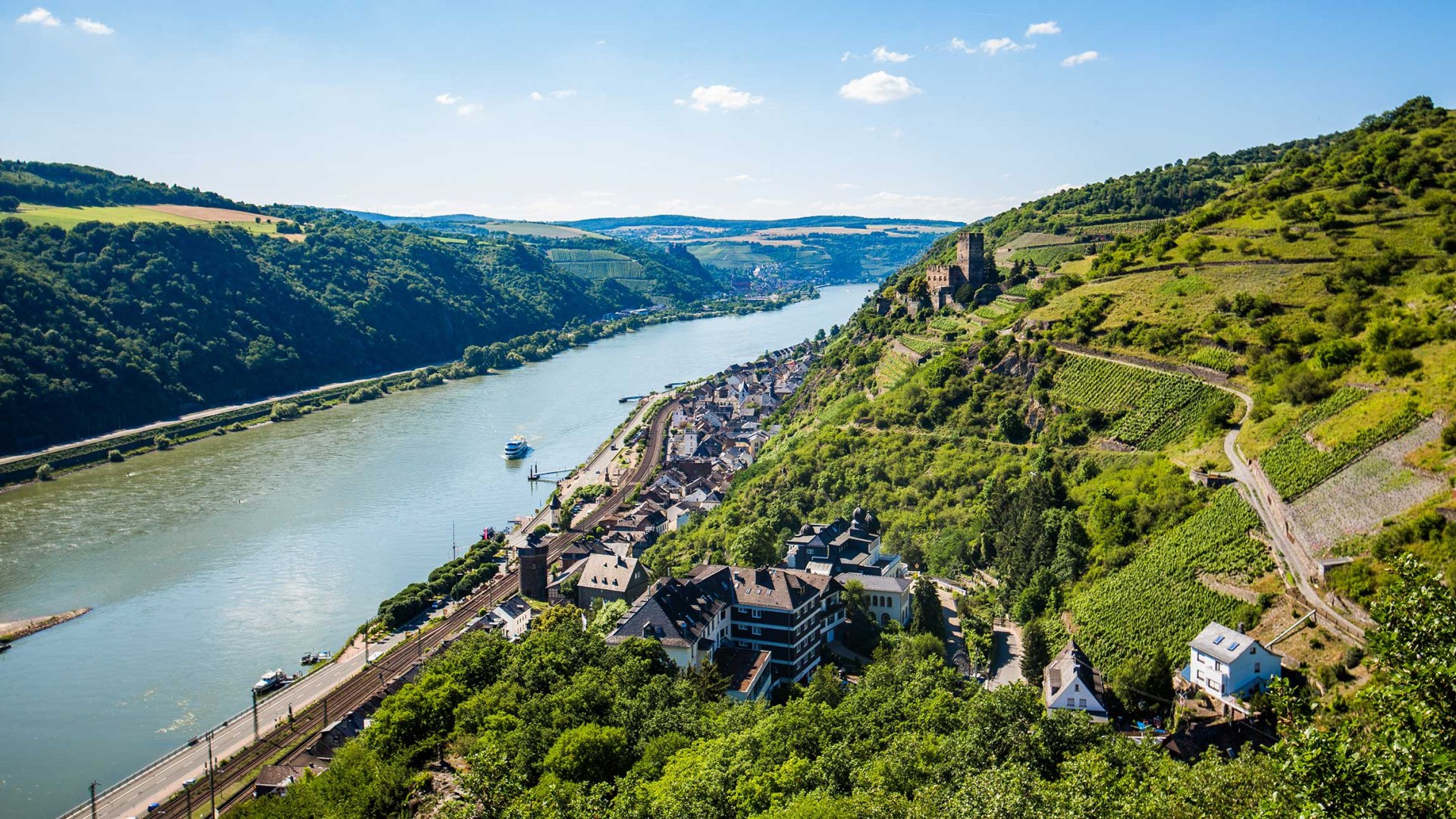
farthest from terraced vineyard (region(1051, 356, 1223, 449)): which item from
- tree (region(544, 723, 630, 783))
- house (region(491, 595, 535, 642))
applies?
house (region(491, 595, 535, 642))

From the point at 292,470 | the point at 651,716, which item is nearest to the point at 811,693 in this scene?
the point at 651,716

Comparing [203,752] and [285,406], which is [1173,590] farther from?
[285,406]

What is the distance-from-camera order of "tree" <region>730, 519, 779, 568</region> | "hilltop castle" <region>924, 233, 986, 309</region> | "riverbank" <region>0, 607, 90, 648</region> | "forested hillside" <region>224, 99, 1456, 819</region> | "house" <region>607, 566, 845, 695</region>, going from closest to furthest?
"forested hillside" <region>224, 99, 1456, 819</region>
"house" <region>607, 566, 845, 695</region>
"tree" <region>730, 519, 779, 568</region>
"riverbank" <region>0, 607, 90, 648</region>
"hilltop castle" <region>924, 233, 986, 309</region>

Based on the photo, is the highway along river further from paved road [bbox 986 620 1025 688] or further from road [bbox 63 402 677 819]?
paved road [bbox 986 620 1025 688]

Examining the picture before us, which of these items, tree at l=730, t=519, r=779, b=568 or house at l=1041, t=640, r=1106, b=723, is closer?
house at l=1041, t=640, r=1106, b=723

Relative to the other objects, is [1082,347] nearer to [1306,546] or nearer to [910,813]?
[1306,546]

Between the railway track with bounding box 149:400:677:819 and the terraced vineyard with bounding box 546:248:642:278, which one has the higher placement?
the terraced vineyard with bounding box 546:248:642:278
